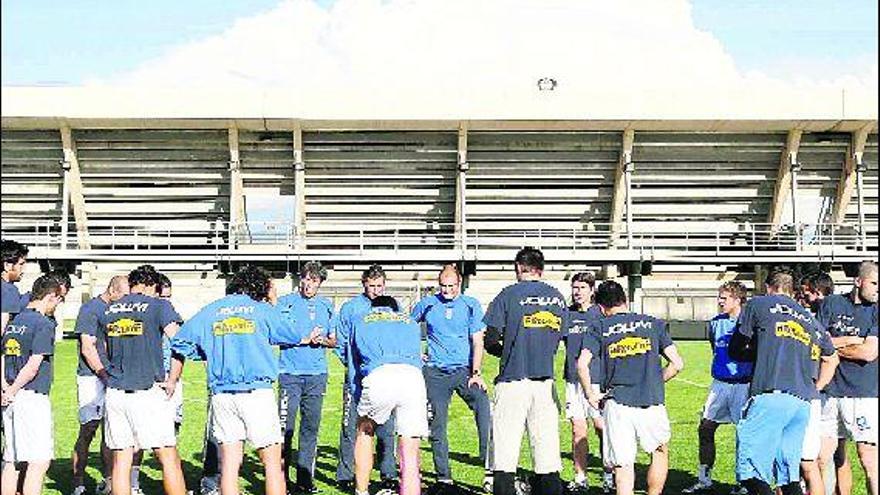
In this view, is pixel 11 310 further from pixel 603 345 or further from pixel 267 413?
pixel 603 345

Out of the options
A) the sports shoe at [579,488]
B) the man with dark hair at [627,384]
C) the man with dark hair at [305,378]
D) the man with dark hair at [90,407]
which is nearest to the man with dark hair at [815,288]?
the man with dark hair at [627,384]

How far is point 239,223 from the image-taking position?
29.1 meters

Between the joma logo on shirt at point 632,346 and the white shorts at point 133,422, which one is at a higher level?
the joma logo on shirt at point 632,346

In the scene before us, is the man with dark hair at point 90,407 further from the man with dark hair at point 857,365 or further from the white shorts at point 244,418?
the man with dark hair at point 857,365

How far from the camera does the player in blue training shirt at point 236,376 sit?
681 centimetres

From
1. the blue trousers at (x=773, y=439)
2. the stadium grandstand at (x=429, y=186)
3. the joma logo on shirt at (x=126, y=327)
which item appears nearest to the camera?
the blue trousers at (x=773, y=439)

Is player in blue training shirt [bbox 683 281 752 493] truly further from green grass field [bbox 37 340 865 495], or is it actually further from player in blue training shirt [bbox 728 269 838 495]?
player in blue training shirt [bbox 728 269 838 495]

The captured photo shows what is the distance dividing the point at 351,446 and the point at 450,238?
21848 millimetres

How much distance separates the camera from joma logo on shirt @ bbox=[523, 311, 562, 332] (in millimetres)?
7598

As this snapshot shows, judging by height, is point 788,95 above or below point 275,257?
above

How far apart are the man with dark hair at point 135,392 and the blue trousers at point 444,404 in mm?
2346

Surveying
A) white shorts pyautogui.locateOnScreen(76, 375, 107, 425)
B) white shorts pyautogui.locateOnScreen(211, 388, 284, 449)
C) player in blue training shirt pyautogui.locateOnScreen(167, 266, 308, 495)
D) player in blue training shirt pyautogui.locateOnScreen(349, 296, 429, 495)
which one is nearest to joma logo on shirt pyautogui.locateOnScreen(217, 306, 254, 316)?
player in blue training shirt pyautogui.locateOnScreen(167, 266, 308, 495)

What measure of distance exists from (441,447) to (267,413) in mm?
2223

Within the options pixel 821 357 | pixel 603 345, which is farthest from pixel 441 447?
pixel 821 357
